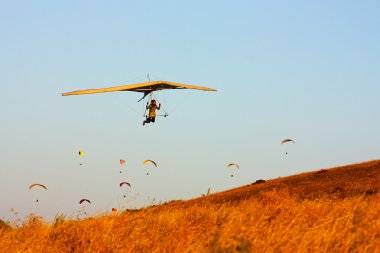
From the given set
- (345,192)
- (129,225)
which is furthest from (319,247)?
(345,192)

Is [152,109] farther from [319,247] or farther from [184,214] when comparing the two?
[319,247]

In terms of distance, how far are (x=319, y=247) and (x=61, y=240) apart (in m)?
5.85

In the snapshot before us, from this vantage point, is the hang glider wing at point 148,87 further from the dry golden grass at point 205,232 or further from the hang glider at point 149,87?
the dry golden grass at point 205,232

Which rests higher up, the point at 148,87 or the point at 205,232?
the point at 148,87

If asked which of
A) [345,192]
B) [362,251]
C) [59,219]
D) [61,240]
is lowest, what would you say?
[362,251]

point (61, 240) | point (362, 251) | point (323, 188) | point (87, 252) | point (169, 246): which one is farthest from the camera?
point (323, 188)

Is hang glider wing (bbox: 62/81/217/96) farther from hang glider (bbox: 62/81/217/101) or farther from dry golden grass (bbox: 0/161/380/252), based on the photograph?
dry golden grass (bbox: 0/161/380/252)

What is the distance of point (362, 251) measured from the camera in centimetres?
786

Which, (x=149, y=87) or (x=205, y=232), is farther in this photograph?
(x=149, y=87)

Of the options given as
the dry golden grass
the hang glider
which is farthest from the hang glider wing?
the dry golden grass

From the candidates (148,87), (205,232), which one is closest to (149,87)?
(148,87)

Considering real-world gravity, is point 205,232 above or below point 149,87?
below

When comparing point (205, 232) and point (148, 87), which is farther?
point (148, 87)

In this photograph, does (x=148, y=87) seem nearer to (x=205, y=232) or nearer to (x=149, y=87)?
(x=149, y=87)
